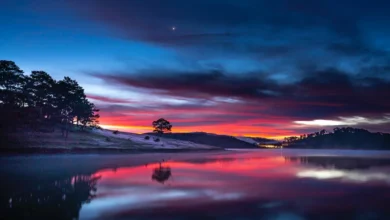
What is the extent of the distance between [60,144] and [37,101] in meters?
13.6

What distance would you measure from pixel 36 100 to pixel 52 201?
60387mm

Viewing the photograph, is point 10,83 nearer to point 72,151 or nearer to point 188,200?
point 72,151

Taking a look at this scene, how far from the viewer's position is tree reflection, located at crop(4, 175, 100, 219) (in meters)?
15.2

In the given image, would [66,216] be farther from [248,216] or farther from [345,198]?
[345,198]

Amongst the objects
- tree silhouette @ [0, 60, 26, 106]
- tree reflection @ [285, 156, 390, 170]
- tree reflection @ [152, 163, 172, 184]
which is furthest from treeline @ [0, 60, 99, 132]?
tree reflection @ [285, 156, 390, 170]

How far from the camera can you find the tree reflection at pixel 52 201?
49.7 ft

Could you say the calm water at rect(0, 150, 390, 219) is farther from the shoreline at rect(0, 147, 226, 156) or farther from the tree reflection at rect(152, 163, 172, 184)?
the shoreline at rect(0, 147, 226, 156)

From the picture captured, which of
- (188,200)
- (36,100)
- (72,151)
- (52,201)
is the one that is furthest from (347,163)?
(36,100)

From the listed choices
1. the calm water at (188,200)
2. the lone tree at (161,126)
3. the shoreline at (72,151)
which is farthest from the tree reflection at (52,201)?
the lone tree at (161,126)

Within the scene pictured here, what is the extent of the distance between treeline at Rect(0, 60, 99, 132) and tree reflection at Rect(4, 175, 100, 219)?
40319mm

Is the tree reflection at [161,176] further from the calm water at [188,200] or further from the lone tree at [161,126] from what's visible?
the lone tree at [161,126]

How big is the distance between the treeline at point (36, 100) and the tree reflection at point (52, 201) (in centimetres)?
4032

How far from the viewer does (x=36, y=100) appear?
235 ft

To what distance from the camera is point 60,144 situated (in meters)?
66.5
